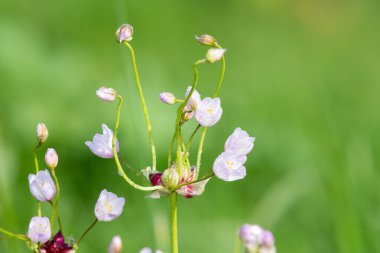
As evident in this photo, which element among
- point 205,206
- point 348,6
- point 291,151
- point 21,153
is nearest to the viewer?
point 205,206

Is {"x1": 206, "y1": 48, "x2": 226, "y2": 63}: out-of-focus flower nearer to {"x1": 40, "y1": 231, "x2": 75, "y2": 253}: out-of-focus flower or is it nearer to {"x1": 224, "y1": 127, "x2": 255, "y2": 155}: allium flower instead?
{"x1": 224, "y1": 127, "x2": 255, "y2": 155}: allium flower

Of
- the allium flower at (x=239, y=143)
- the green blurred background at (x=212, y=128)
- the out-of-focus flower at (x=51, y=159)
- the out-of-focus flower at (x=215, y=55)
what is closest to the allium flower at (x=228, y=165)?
the allium flower at (x=239, y=143)

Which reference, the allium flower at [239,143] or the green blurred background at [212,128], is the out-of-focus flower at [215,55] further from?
the green blurred background at [212,128]

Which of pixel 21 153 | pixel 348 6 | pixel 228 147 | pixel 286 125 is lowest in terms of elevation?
pixel 228 147

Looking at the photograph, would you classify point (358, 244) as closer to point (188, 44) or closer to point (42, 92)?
point (42, 92)

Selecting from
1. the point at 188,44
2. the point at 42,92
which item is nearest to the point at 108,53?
the point at 188,44

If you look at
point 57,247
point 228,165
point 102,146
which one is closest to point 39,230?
point 57,247

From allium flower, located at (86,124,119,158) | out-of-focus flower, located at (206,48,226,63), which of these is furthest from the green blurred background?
out-of-focus flower, located at (206,48,226,63)
